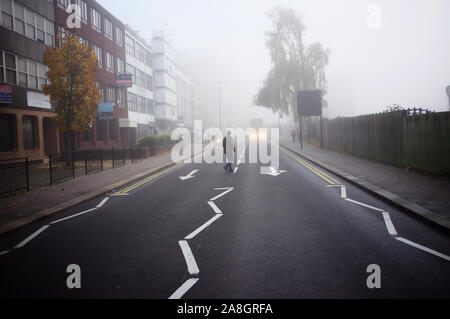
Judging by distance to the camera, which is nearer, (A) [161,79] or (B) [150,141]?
(B) [150,141]

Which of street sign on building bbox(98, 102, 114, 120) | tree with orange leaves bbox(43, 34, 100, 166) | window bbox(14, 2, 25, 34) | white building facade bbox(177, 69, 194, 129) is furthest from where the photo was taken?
white building facade bbox(177, 69, 194, 129)

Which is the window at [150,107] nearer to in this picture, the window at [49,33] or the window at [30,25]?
the window at [49,33]

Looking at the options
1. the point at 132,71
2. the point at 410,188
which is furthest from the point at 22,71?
the point at 132,71

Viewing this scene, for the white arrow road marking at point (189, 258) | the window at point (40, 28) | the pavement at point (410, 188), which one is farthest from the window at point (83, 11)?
the white arrow road marking at point (189, 258)

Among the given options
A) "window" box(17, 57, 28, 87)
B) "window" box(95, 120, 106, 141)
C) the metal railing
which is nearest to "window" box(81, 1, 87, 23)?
"window" box(95, 120, 106, 141)

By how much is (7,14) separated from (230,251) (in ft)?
76.1

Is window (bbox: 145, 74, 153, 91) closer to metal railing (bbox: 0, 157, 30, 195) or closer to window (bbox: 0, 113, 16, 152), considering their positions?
window (bbox: 0, 113, 16, 152)

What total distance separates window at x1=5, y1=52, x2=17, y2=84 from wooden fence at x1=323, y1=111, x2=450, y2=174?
819 inches

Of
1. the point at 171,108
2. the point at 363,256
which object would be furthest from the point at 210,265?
the point at 171,108

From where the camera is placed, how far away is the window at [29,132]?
23578 millimetres

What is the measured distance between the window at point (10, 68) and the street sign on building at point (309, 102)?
71.7 feet

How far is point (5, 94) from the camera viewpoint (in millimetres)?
20500

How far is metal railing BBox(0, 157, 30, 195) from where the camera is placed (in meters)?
10.7

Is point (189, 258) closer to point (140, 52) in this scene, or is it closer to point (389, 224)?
point (389, 224)
